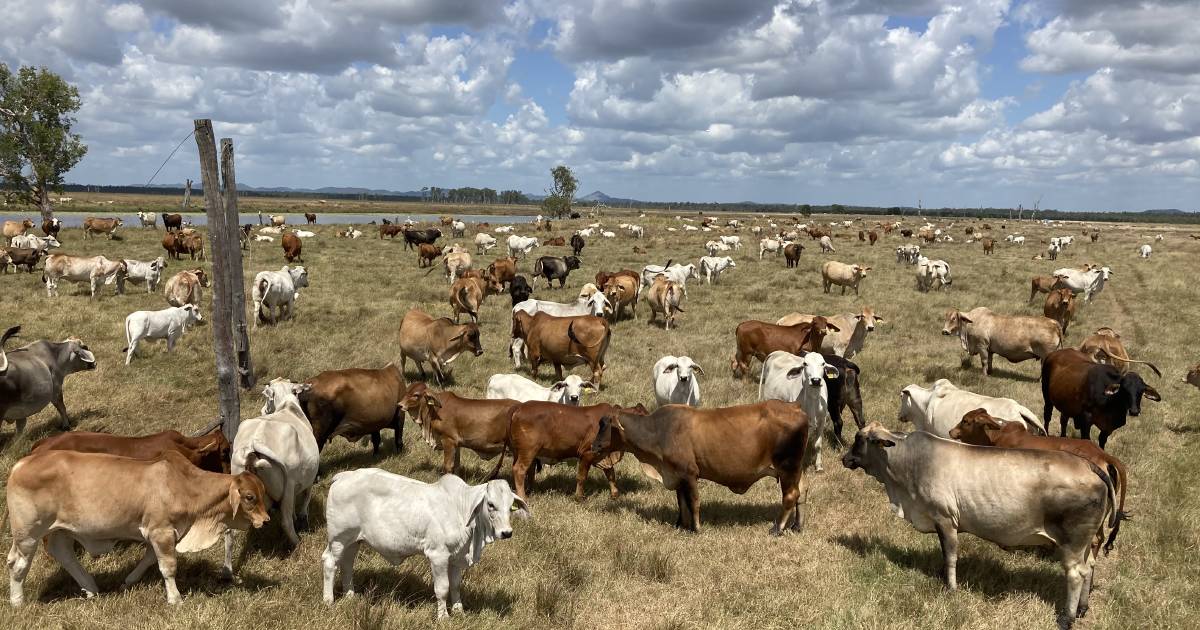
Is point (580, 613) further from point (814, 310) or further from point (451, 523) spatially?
point (814, 310)

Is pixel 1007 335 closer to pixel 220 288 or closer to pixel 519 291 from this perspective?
pixel 519 291

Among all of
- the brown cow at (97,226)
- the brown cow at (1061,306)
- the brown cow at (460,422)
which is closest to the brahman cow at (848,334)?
the brown cow at (1061,306)

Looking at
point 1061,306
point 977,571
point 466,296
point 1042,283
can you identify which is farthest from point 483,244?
point 977,571

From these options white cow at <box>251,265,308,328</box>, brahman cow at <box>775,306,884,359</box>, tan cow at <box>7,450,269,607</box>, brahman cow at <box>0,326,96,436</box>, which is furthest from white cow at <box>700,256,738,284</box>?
tan cow at <box>7,450,269,607</box>

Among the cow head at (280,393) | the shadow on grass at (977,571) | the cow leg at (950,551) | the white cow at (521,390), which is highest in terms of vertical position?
the cow head at (280,393)

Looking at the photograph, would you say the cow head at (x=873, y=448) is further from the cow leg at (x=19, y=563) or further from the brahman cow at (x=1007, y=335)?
the brahman cow at (x=1007, y=335)

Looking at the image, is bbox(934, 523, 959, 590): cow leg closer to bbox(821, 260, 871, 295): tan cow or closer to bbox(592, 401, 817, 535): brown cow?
bbox(592, 401, 817, 535): brown cow

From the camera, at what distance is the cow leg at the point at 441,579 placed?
522cm

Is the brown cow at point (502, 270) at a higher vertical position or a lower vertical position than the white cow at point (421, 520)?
higher

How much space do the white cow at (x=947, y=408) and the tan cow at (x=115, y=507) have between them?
830 centimetres

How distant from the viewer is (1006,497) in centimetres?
568

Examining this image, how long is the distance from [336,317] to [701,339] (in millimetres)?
10806

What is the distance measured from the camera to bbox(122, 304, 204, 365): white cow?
13.8 meters

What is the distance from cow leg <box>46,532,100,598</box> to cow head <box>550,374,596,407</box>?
18.1 ft
